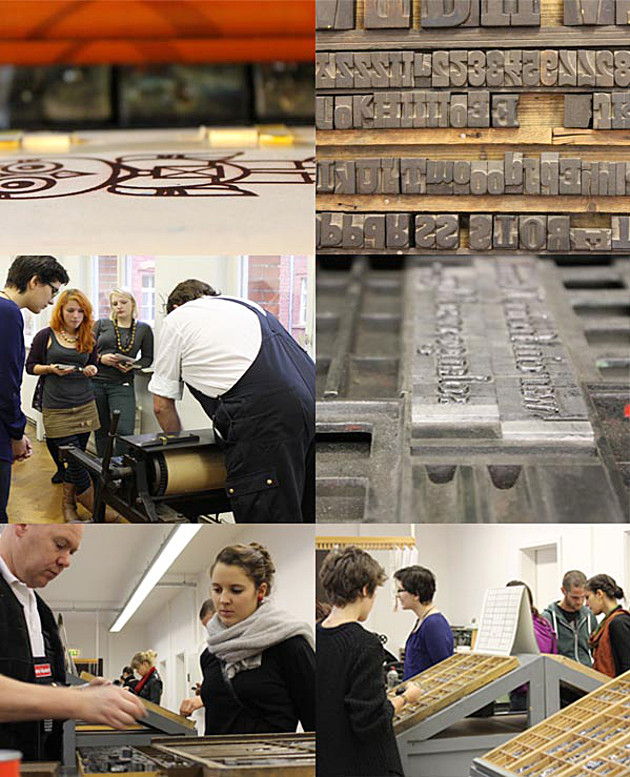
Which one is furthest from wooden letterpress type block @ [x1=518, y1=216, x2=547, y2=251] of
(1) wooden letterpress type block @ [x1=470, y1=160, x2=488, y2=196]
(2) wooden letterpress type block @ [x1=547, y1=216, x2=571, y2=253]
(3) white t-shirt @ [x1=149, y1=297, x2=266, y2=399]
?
(3) white t-shirt @ [x1=149, y1=297, x2=266, y2=399]

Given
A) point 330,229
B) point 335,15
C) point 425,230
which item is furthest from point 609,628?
point 335,15

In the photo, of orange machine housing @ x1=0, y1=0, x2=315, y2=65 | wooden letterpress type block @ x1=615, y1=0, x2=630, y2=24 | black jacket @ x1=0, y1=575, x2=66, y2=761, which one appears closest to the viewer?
black jacket @ x1=0, y1=575, x2=66, y2=761

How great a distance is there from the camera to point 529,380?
2.32 meters

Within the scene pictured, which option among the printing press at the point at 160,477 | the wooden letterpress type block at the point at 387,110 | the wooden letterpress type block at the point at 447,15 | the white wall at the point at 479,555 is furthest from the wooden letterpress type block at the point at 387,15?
the white wall at the point at 479,555

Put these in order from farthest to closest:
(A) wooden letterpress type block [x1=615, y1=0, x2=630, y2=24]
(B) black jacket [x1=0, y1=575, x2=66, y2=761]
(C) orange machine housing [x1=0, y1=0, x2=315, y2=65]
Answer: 1. (C) orange machine housing [x1=0, y1=0, x2=315, y2=65]
2. (A) wooden letterpress type block [x1=615, y1=0, x2=630, y2=24]
3. (B) black jacket [x1=0, y1=575, x2=66, y2=761]

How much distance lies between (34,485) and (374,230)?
0.97 m

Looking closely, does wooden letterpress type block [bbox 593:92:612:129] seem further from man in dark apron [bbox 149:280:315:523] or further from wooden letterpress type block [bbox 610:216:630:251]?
man in dark apron [bbox 149:280:315:523]

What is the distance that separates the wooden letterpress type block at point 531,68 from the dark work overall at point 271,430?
2.73ft

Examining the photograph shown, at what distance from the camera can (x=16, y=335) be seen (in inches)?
83.5

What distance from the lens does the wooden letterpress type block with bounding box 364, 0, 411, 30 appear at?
2311 millimetres

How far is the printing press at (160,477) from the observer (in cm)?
211

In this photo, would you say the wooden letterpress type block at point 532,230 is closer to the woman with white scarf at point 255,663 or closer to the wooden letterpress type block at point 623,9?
the wooden letterpress type block at point 623,9

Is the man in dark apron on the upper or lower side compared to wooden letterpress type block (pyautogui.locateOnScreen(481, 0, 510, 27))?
lower

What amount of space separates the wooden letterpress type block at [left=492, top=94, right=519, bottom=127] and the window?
602mm
